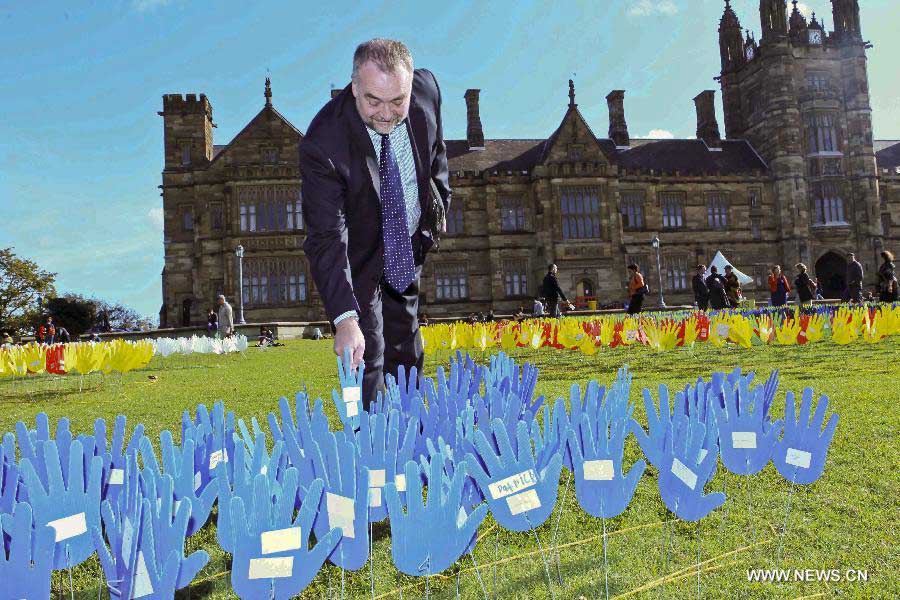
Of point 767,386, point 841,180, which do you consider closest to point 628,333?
point 767,386

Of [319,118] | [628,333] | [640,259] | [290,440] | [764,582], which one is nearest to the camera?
[764,582]

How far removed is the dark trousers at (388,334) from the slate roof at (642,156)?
103 ft

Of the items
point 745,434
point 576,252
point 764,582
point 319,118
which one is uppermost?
point 576,252

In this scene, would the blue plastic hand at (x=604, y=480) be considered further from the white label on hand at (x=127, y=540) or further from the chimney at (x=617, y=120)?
the chimney at (x=617, y=120)

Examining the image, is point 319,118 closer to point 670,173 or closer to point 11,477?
point 11,477

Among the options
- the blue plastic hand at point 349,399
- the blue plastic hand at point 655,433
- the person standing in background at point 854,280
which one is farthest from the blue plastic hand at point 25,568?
the person standing in background at point 854,280

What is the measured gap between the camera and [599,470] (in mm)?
1850

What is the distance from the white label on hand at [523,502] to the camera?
177 cm

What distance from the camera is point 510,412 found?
261cm

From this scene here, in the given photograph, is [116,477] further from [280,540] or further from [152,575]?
[280,540]

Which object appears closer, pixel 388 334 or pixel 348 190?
pixel 348 190

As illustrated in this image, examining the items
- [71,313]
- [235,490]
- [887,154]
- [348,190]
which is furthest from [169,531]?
[887,154]

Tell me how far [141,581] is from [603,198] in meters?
33.8

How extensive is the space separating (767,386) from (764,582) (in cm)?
91
